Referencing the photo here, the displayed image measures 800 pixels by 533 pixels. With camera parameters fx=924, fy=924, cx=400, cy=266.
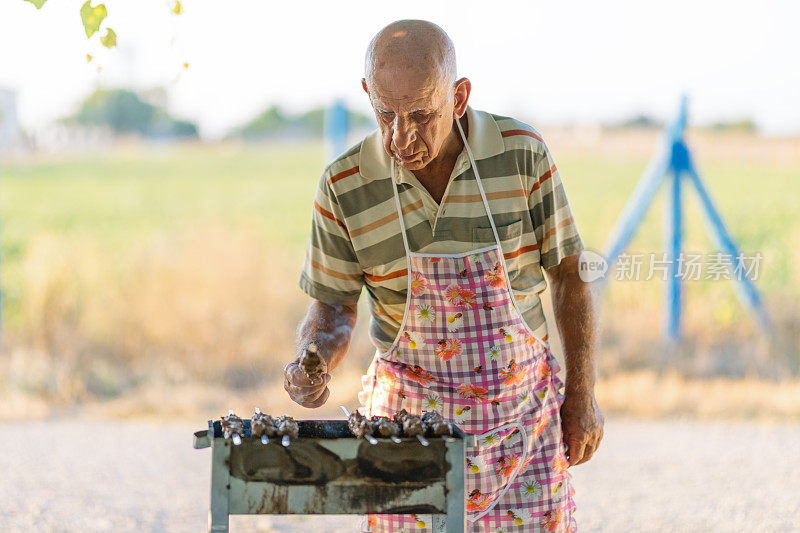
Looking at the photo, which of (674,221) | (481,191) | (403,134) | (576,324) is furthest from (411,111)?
(674,221)

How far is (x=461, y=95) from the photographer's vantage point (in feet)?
6.92

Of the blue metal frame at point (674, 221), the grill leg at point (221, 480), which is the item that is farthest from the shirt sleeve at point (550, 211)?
the blue metal frame at point (674, 221)

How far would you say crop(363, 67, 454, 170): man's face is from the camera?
1.94 metres

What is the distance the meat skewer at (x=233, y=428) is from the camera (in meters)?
1.67

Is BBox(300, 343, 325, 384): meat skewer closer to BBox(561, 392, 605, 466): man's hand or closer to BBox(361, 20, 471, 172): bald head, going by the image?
BBox(361, 20, 471, 172): bald head

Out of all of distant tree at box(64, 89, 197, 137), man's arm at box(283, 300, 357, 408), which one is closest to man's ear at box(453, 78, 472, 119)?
man's arm at box(283, 300, 357, 408)

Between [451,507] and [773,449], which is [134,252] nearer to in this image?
[773,449]

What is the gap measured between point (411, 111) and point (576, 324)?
71 cm

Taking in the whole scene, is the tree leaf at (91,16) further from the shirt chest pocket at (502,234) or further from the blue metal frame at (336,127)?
the blue metal frame at (336,127)

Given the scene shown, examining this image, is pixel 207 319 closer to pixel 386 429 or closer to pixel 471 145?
pixel 471 145

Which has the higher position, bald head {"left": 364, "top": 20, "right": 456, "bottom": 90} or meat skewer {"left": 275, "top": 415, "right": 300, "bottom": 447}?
bald head {"left": 364, "top": 20, "right": 456, "bottom": 90}

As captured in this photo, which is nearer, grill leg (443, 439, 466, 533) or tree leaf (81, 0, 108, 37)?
grill leg (443, 439, 466, 533)

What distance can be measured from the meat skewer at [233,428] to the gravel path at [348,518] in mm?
2417

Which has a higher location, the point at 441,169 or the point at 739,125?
the point at 739,125
